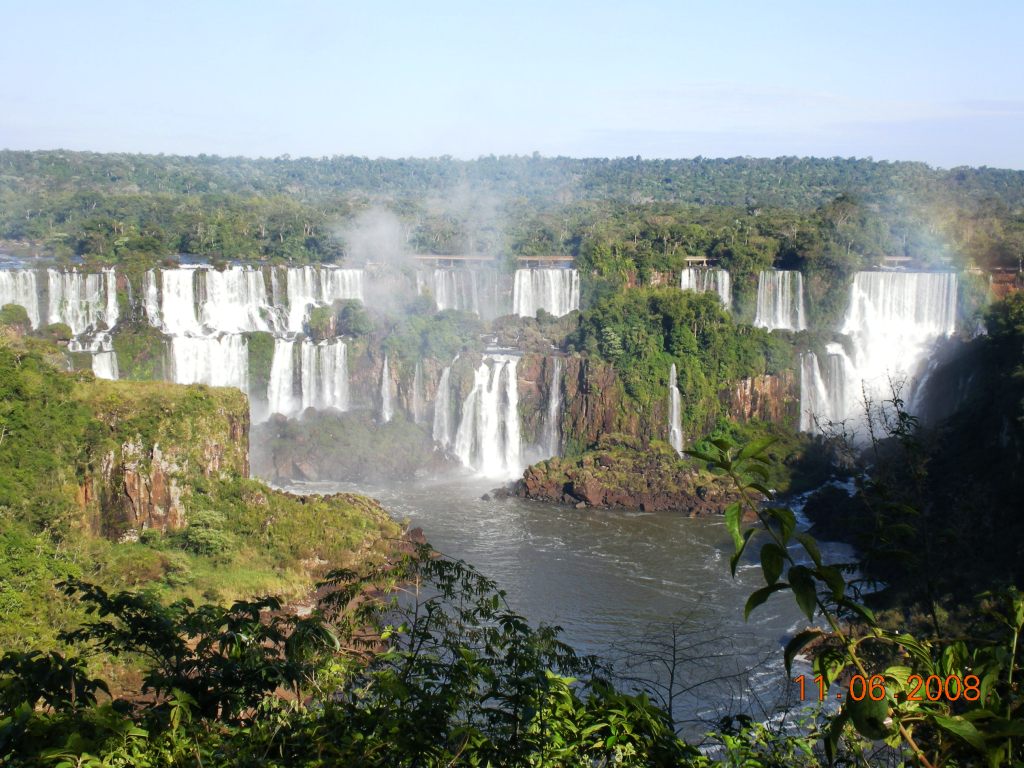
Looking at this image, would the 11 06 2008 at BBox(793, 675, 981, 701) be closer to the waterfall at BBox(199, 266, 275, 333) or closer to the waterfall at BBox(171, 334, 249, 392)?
the waterfall at BBox(171, 334, 249, 392)

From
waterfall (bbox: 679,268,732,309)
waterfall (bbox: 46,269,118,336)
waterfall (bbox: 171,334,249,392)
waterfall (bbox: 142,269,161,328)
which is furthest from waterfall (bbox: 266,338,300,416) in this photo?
waterfall (bbox: 679,268,732,309)

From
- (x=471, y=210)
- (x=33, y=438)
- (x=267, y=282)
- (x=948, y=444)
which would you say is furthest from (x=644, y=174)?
(x=33, y=438)

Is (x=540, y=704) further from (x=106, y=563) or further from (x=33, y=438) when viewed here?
(x=33, y=438)

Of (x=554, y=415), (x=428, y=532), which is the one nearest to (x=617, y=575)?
(x=428, y=532)

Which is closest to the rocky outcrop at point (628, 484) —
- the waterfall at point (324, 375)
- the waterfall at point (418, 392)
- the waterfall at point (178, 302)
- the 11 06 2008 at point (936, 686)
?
the waterfall at point (418, 392)

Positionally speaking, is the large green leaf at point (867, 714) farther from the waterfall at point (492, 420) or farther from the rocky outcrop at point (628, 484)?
the waterfall at point (492, 420)

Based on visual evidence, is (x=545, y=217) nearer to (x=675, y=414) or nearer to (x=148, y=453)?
(x=675, y=414)
